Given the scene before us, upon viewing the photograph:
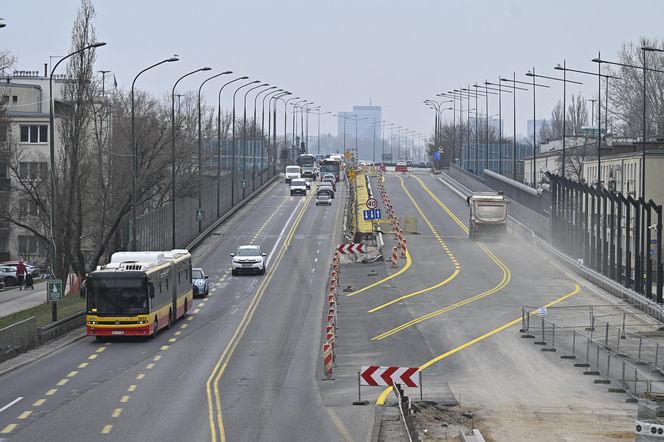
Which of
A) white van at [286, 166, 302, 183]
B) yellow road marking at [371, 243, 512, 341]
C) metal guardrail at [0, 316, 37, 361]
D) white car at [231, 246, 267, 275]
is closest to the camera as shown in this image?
metal guardrail at [0, 316, 37, 361]

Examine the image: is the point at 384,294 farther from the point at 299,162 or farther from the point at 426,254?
the point at 299,162

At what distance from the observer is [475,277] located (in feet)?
189

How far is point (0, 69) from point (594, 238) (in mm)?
29675

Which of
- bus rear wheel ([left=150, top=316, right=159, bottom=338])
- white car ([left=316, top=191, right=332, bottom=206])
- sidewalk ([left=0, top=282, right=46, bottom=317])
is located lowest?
sidewalk ([left=0, top=282, right=46, bottom=317])

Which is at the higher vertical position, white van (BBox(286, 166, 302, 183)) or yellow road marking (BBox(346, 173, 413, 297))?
white van (BBox(286, 166, 302, 183))

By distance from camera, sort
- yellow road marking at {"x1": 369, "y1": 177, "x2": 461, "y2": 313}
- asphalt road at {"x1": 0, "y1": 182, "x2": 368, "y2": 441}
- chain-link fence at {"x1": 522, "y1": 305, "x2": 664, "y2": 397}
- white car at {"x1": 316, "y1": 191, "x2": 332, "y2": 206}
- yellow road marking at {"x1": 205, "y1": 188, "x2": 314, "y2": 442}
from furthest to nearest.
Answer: white car at {"x1": 316, "y1": 191, "x2": 332, "y2": 206}
yellow road marking at {"x1": 369, "y1": 177, "x2": 461, "y2": 313}
chain-link fence at {"x1": 522, "y1": 305, "x2": 664, "y2": 397}
yellow road marking at {"x1": 205, "y1": 188, "x2": 314, "y2": 442}
asphalt road at {"x1": 0, "y1": 182, "x2": 368, "y2": 441}

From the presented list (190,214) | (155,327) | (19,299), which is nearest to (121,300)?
(155,327)

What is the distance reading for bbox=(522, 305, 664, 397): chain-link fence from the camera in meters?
30.5

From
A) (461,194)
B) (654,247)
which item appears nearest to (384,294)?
(654,247)

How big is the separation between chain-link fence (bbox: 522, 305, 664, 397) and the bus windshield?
12756 millimetres

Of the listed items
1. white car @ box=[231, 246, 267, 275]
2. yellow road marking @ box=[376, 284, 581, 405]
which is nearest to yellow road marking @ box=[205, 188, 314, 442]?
white car @ box=[231, 246, 267, 275]

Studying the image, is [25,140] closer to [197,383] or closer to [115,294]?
[115,294]

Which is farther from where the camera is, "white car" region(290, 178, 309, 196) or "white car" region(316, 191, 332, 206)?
"white car" region(290, 178, 309, 196)

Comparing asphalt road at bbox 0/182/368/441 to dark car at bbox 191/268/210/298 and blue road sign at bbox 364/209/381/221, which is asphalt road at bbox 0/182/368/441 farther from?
blue road sign at bbox 364/209/381/221
